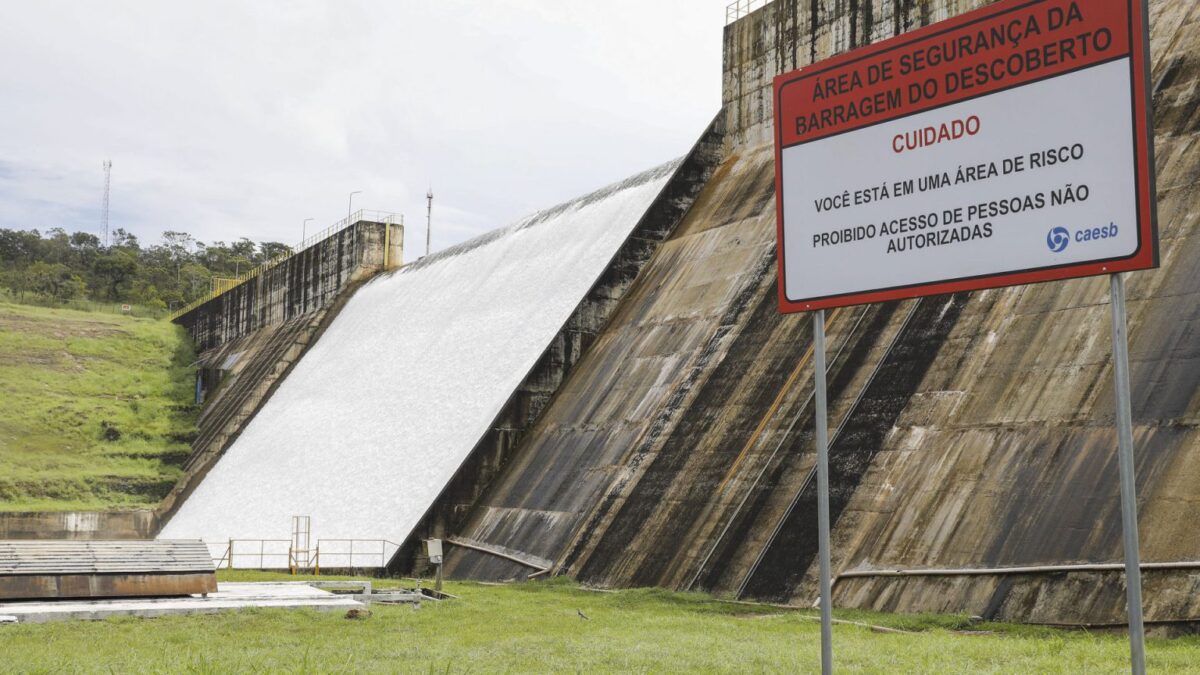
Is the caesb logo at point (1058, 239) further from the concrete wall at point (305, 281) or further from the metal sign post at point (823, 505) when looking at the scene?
the concrete wall at point (305, 281)

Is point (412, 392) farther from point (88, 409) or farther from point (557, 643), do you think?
point (88, 409)

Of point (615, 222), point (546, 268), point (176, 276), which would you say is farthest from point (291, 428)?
point (176, 276)

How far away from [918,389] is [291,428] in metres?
20.6

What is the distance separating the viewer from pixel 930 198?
5.64 meters

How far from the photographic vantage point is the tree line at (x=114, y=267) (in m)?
81.7

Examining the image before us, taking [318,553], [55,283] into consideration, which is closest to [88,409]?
[318,553]

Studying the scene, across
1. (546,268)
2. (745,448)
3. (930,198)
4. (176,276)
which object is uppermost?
(176,276)

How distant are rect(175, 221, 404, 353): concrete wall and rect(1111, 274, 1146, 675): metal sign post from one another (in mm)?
38481

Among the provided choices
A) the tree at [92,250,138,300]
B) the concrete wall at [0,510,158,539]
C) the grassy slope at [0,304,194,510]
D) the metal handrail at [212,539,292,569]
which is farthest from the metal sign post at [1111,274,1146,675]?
the tree at [92,250,138,300]

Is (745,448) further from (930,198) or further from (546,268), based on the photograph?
(546,268)

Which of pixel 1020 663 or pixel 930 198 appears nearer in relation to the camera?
pixel 930 198

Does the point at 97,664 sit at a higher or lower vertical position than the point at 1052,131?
lower

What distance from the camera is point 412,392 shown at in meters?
27.0

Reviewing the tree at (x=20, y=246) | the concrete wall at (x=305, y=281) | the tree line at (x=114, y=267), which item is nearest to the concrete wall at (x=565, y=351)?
the concrete wall at (x=305, y=281)
